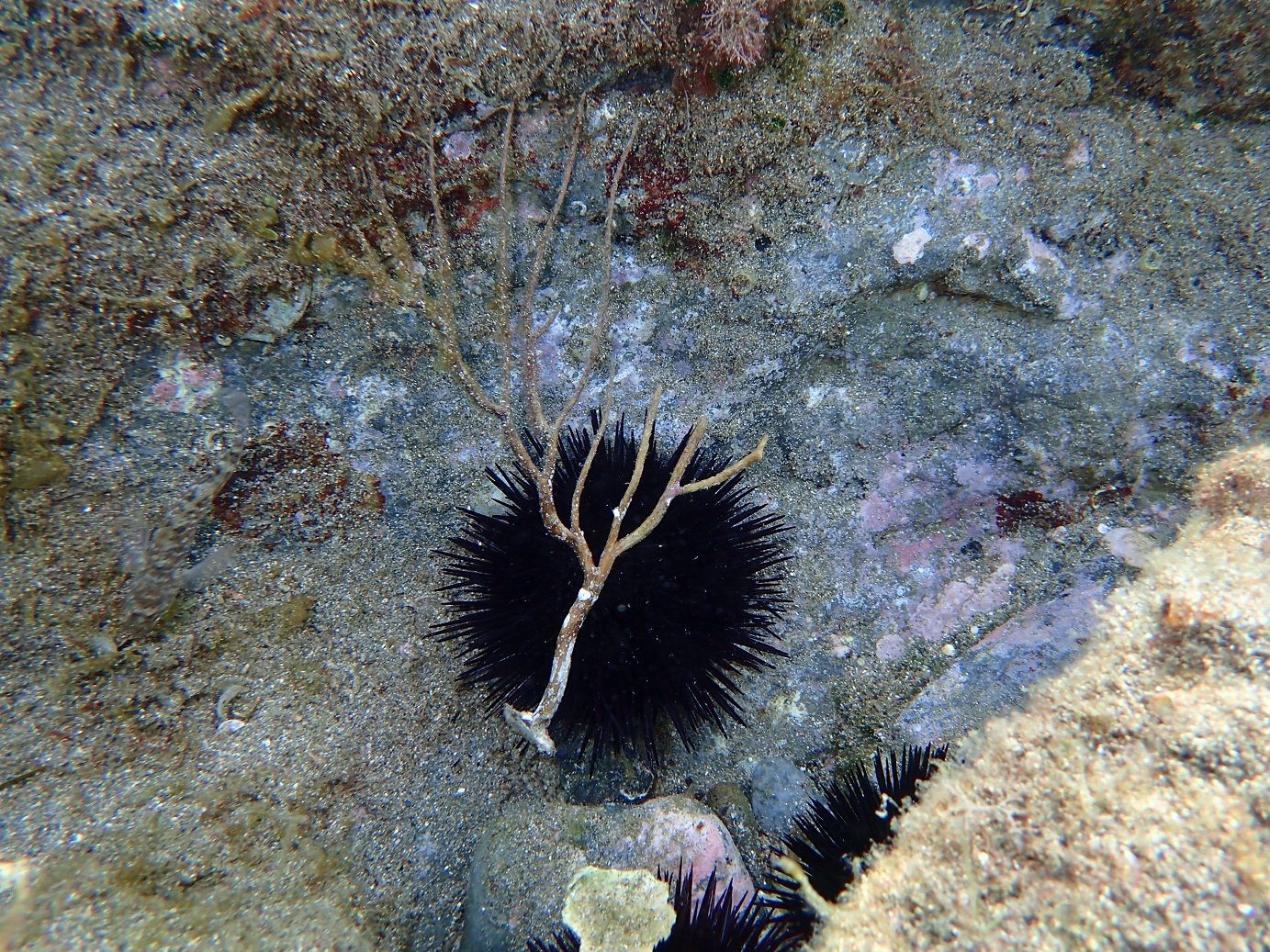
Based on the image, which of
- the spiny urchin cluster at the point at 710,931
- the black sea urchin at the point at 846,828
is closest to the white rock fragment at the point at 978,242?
the black sea urchin at the point at 846,828

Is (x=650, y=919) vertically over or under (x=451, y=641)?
under

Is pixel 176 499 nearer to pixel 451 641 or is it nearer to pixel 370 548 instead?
pixel 370 548

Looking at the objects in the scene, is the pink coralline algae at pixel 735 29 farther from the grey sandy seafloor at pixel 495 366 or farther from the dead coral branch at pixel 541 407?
the dead coral branch at pixel 541 407

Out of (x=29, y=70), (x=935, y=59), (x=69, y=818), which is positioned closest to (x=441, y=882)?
(x=69, y=818)

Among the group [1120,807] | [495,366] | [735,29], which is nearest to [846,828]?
[1120,807]

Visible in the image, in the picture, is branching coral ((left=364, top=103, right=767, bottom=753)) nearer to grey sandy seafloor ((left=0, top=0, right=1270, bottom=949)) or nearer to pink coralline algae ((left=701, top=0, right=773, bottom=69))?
grey sandy seafloor ((left=0, top=0, right=1270, bottom=949))

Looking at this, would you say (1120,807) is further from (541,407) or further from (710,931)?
(541,407)

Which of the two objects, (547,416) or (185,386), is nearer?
(185,386)
